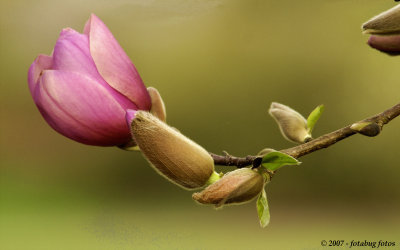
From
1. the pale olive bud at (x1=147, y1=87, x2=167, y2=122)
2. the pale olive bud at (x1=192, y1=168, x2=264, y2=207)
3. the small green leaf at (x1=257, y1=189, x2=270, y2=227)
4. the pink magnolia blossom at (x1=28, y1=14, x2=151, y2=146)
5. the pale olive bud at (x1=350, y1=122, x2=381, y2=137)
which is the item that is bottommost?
the small green leaf at (x1=257, y1=189, x2=270, y2=227)

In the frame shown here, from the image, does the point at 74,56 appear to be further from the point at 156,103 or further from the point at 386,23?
the point at 386,23

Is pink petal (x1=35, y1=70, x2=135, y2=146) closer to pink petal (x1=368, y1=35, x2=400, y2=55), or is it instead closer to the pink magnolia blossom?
the pink magnolia blossom

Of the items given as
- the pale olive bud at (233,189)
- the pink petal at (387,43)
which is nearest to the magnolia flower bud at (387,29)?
the pink petal at (387,43)

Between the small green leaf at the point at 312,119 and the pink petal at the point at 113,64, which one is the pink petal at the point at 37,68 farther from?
the small green leaf at the point at 312,119

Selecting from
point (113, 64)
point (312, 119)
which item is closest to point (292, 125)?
point (312, 119)

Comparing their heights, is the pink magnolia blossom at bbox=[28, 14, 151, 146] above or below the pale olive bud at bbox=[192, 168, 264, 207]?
above

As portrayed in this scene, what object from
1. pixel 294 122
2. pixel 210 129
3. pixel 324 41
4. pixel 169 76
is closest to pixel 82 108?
pixel 294 122

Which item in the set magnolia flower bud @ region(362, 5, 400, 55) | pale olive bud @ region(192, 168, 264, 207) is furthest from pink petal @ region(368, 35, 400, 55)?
pale olive bud @ region(192, 168, 264, 207)
